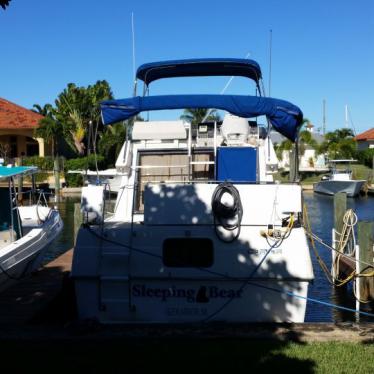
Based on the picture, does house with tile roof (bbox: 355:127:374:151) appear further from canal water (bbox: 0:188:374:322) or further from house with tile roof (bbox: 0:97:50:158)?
house with tile roof (bbox: 0:97:50:158)

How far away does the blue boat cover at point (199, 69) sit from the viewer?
1106 centimetres

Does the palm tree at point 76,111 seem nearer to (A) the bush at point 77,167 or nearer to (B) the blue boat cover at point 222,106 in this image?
(A) the bush at point 77,167

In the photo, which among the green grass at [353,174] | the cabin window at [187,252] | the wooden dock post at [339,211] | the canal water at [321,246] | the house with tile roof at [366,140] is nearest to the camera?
the cabin window at [187,252]

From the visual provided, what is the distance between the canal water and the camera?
1083 cm

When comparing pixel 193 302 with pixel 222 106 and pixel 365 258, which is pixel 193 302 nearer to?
pixel 222 106

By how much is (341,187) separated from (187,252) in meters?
35.4

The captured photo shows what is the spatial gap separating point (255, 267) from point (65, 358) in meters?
2.80

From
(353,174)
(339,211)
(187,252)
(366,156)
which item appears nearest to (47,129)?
(353,174)

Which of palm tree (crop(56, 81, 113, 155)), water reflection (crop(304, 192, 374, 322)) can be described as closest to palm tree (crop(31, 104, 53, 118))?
palm tree (crop(56, 81, 113, 155))

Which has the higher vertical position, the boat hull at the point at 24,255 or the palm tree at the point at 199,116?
the palm tree at the point at 199,116

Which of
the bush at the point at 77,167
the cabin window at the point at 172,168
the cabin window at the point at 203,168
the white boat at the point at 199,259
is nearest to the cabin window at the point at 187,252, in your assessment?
the white boat at the point at 199,259

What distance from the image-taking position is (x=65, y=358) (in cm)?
571

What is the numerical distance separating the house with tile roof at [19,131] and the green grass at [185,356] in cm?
4164

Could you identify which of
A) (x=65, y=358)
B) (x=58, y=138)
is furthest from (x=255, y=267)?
(x=58, y=138)
